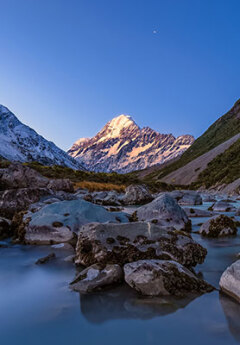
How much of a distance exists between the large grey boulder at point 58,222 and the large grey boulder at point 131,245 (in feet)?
9.64

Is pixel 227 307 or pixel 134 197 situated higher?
pixel 134 197

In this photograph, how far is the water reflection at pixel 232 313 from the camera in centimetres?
397

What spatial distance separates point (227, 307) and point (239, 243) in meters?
6.12

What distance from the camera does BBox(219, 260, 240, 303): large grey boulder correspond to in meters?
4.95

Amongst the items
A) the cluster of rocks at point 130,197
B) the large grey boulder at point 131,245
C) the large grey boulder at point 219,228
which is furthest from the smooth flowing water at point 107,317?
the cluster of rocks at point 130,197

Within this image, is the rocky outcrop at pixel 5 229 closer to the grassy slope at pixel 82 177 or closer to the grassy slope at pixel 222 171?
the grassy slope at pixel 82 177

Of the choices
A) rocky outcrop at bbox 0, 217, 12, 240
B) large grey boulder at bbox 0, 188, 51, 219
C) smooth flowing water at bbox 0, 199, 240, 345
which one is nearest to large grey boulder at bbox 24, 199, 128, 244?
rocky outcrop at bbox 0, 217, 12, 240

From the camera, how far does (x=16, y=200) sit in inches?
708

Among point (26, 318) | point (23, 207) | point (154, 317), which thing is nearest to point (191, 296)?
point (154, 317)

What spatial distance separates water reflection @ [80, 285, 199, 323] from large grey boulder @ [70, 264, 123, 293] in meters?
0.24

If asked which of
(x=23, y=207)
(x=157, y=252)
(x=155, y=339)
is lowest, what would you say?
(x=155, y=339)

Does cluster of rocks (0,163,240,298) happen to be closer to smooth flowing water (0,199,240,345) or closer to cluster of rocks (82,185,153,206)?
smooth flowing water (0,199,240,345)

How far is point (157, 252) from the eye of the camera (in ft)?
23.1

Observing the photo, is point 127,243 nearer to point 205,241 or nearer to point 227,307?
point 227,307
